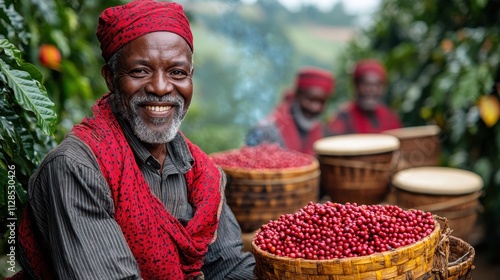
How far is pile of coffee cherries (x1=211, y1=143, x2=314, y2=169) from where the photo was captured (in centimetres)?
344

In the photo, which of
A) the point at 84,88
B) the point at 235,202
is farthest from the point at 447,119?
the point at 84,88

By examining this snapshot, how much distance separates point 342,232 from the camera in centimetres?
186

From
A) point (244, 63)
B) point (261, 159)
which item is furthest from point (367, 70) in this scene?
point (244, 63)

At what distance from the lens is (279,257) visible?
1804mm

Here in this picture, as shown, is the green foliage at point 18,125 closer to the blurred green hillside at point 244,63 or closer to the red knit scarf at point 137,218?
the red knit scarf at point 137,218

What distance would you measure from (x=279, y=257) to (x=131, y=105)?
0.74m

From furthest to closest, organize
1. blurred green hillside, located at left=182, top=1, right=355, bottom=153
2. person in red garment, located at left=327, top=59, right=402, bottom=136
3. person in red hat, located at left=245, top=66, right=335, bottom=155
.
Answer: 1. blurred green hillside, located at left=182, top=1, right=355, bottom=153
2. person in red garment, located at left=327, top=59, right=402, bottom=136
3. person in red hat, located at left=245, top=66, right=335, bottom=155

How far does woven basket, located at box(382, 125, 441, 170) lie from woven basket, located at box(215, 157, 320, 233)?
1.87m

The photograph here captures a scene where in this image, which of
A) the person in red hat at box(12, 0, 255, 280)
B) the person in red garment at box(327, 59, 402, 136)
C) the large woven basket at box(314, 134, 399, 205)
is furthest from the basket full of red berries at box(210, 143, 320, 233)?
the person in red garment at box(327, 59, 402, 136)

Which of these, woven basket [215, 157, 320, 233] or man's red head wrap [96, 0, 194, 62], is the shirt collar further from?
woven basket [215, 157, 320, 233]

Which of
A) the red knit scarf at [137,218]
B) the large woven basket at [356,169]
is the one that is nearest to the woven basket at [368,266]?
the red knit scarf at [137,218]

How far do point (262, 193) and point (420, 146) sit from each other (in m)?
2.45

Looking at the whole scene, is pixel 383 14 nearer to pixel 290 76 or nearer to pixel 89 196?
pixel 290 76

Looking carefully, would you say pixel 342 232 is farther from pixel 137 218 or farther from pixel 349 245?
pixel 137 218
